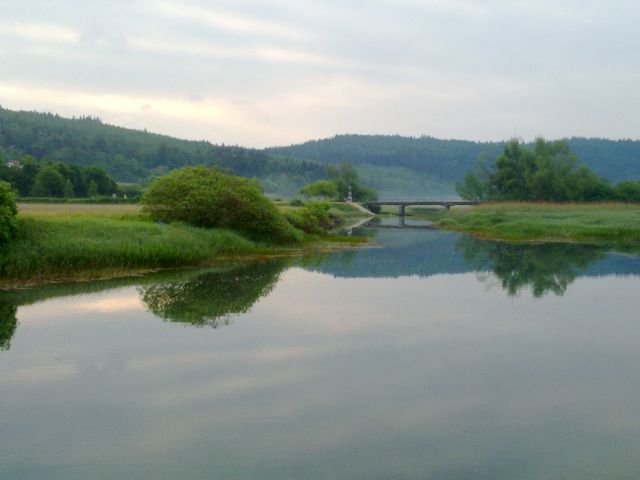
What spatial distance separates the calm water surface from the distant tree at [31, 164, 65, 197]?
2112 inches

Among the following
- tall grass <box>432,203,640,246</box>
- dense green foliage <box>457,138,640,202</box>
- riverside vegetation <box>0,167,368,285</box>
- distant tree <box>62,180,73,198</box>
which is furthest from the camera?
dense green foliage <box>457,138,640,202</box>

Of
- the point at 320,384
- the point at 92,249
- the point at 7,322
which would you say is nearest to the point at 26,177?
the point at 92,249

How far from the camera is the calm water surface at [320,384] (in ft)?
29.1

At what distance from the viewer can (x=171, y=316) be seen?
1789cm

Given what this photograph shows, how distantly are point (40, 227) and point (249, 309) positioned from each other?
9924 mm

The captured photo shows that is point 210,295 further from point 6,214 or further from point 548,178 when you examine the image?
point 548,178

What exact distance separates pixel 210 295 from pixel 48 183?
185 feet

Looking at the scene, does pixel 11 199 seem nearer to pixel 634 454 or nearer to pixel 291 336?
pixel 291 336

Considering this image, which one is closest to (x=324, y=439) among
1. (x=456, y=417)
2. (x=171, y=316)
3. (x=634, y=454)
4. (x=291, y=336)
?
(x=456, y=417)

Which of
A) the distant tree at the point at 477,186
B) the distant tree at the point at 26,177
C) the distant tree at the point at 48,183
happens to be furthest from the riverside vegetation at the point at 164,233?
the distant tree at the point at 477,186

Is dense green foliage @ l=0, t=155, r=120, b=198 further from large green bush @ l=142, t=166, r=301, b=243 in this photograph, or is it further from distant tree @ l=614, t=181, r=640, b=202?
distant tree @ l=614, t=181, r=640, b=202

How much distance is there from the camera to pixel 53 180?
72062 millimetres

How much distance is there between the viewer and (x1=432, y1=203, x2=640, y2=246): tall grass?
1859 inches

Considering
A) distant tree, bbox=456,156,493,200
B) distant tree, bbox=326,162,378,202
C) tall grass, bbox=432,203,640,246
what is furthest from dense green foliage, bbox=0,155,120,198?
distant tree, bbox=456,156,493,200
